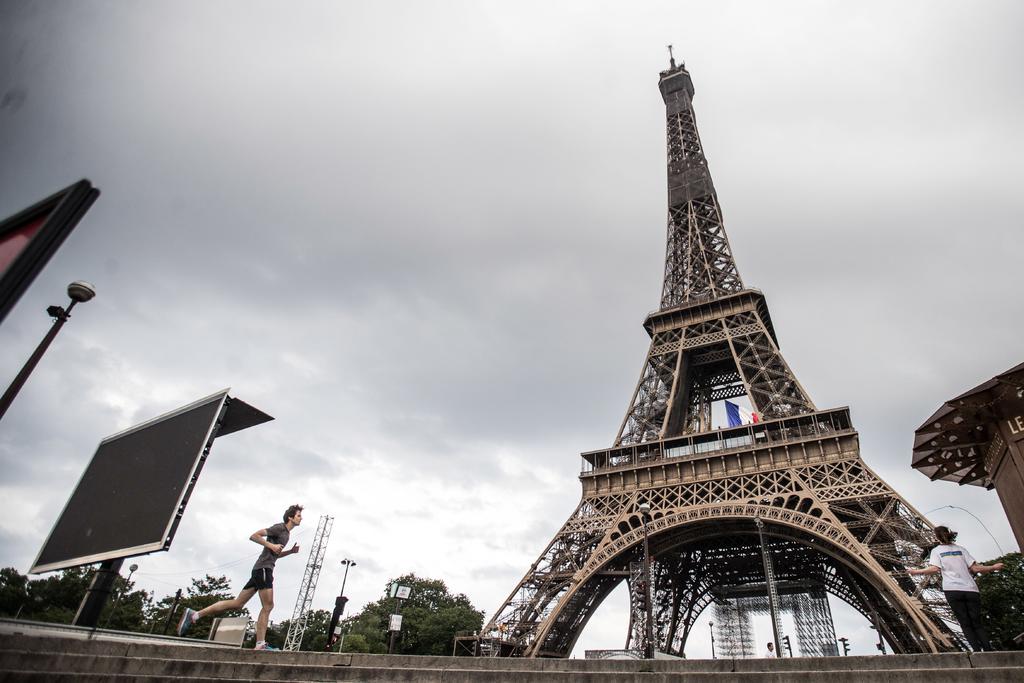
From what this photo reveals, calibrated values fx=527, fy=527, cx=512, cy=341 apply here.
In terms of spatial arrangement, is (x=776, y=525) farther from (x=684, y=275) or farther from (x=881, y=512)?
(x=684, y=275)

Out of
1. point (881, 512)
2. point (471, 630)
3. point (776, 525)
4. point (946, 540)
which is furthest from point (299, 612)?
point (946, 540)

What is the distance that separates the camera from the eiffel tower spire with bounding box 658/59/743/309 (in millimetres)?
40688

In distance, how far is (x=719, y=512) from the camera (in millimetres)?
25156

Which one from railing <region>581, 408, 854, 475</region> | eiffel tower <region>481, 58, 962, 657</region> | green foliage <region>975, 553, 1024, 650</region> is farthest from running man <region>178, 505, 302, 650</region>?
green foliage <region>975, 553, 1024, 650</region>

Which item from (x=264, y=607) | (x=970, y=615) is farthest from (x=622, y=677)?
(x=970, y=615)

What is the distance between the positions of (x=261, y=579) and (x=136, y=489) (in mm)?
2146

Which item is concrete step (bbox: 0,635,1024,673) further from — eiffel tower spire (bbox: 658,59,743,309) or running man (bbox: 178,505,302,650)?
eiffel tower spire (bbox: 658,59,743,309)

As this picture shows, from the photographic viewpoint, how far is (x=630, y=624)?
28531 mm

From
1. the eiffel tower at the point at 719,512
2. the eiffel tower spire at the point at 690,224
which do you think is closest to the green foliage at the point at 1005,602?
the eiffel tower at the point at 719,512

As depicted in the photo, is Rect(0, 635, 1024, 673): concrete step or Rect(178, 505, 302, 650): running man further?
Rect(178, 505, 302, 650): running man

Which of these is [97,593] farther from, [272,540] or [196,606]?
[196,606]

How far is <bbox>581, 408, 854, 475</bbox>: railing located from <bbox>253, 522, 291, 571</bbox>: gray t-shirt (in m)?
24.8

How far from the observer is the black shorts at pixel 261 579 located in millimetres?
6770

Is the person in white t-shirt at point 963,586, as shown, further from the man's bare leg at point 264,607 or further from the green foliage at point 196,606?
the green foliage at point 196,606
